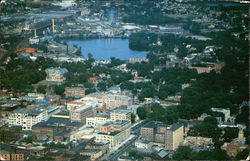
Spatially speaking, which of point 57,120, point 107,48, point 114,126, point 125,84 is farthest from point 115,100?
point 107,48

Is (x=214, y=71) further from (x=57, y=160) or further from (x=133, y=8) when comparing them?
(x=133, y=8)

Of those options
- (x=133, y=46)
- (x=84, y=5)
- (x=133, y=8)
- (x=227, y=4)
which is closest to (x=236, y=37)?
(x=133, y=46)

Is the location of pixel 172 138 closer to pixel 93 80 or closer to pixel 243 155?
pixel 243 155

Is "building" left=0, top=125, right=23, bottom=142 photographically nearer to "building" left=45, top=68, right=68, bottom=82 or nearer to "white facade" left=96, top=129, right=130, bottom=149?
"white facade" left=96, top=129, right=130, bottom=149

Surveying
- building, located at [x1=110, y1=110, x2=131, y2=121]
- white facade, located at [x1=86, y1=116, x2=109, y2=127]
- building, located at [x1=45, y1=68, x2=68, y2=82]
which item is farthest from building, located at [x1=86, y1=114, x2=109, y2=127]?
building, located at [x1=45, y1=68, x2=68, y2=82]

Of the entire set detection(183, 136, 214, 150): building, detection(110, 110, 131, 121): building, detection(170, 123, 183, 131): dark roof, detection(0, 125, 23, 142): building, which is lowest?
detection(0, 125, 23, 142): building

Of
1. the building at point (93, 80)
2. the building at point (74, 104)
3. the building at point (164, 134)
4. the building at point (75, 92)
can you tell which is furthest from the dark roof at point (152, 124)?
the building at point (93, 80)
